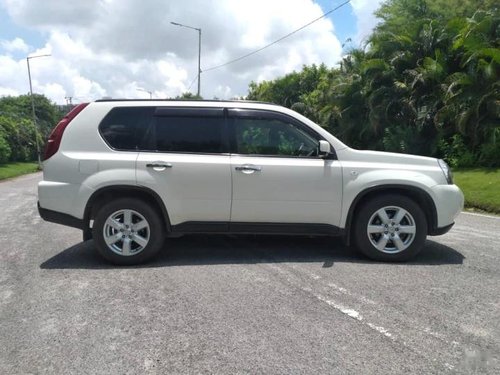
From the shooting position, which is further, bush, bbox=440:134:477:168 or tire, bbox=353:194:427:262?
bush, bbox=440:134:477:168

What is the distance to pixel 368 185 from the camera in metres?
5.86

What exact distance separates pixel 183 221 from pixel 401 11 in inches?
981

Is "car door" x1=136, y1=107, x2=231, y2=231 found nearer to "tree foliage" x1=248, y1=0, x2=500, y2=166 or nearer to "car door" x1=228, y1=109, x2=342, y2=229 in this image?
"car door" x1=228, y1=109, x2=342, y2=229

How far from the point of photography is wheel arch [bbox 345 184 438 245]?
232 inches

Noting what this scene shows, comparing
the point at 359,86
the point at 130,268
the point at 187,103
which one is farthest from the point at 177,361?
the point at 359,86

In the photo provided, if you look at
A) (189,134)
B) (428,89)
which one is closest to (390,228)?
(189,134)

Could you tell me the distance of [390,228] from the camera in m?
5.95

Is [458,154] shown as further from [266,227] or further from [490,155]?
[266,227]

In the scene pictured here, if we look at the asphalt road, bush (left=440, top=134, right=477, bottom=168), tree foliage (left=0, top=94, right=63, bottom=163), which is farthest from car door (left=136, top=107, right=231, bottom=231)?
tree foliage (left=0, top=94, right=63, bottom=163)

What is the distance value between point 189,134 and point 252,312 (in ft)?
7.90

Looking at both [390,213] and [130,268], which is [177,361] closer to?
[130,268]

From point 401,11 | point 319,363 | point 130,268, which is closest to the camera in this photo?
point 319,363

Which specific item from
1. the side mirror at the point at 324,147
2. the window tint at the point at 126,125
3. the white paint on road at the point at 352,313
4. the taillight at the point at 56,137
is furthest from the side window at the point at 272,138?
the taillight at the point at 56,137

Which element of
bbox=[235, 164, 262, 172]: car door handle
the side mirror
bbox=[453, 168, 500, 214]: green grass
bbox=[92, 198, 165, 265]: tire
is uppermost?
the side mirror
